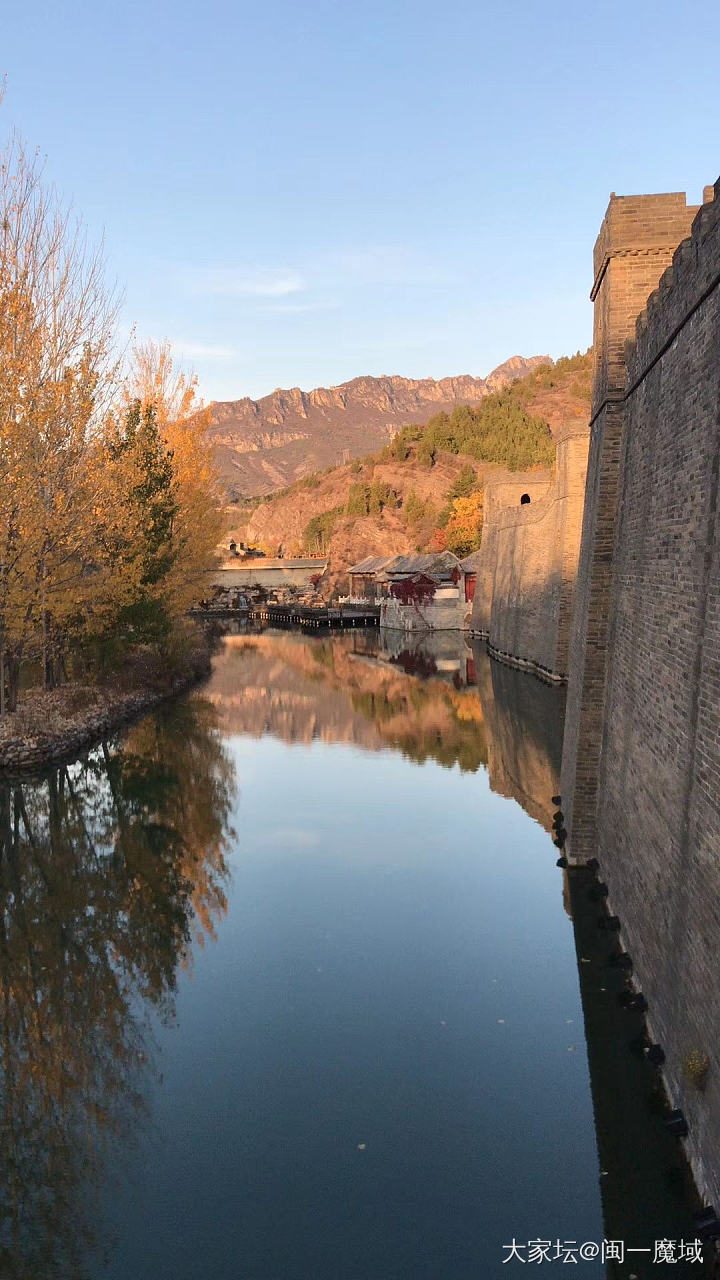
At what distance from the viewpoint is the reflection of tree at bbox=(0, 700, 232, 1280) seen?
7434 mm

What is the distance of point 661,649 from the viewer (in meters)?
9.28

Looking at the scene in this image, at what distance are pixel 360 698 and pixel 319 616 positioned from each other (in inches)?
1917

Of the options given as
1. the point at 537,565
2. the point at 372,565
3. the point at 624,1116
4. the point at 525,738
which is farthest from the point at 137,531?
the point at 372,565

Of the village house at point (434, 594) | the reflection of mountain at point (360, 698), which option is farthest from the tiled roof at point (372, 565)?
the reflection of mountain at point (360, 698)

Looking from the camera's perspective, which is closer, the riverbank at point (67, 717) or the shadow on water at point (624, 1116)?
the shadow on water at point (624, 1116)

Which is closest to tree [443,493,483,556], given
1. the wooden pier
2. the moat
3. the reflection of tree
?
the wooden pier

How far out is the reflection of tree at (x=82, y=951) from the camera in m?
7.43

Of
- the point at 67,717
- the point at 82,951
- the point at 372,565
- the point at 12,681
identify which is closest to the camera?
the point at 82,951

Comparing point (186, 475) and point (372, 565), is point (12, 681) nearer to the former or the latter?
point (186, 475)

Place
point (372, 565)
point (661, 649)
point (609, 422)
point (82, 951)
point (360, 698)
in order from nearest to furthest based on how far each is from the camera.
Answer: point (661, 649), point (82, 951), point (609, 422), point (360, 698), point (372, 565)

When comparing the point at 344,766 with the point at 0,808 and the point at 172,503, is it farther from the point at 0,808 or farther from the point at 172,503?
the point at 172,503

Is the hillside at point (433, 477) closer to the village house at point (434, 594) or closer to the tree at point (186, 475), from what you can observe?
the village house at point (434, 594)

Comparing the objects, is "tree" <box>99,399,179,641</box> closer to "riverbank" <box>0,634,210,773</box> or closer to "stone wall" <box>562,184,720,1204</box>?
"riverbank" <box>0,634,210,773</box>

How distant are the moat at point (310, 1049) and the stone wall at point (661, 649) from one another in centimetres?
101
